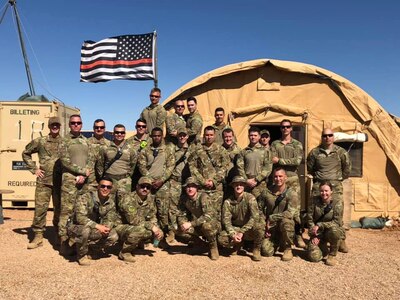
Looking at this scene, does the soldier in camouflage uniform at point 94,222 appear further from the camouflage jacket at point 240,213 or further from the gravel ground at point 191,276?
the camouflage jacket at point 240,213

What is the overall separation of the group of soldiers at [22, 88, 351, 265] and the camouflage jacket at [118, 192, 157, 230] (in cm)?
2

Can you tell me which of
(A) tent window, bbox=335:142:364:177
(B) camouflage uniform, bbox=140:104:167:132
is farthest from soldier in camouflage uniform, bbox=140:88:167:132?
(A) tent window, bbox=335:142:364:177

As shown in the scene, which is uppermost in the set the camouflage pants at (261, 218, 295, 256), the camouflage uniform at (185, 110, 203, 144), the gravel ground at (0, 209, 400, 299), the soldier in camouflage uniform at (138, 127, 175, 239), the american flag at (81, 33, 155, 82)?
the american flag at (81, 33, 155, 82)

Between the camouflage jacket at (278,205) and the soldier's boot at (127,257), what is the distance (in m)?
2.27

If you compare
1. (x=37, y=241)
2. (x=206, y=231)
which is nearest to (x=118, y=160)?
(x=206, y=231)

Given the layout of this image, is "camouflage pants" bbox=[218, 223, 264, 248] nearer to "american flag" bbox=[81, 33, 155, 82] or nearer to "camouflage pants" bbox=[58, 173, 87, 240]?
"camouflage pants" bbox=[58, 173, 87, 240]

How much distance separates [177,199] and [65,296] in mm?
2759

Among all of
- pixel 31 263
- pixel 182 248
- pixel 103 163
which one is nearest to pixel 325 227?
pixel 182 248

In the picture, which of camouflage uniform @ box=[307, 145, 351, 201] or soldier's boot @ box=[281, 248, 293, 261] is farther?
camouflage uniform @ box=[307, 145, 351, 201]

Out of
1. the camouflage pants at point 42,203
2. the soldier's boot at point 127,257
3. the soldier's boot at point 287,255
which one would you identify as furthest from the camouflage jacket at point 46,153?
the soldier's boot at point 287,255

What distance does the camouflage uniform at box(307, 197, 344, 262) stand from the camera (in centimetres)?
591

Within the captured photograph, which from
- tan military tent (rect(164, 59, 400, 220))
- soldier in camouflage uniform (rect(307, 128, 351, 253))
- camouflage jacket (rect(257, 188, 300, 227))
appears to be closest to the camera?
camouflage jacket (rect(257, 188, 300, 227))

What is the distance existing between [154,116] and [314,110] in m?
4.00

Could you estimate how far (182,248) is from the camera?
21.7ft
